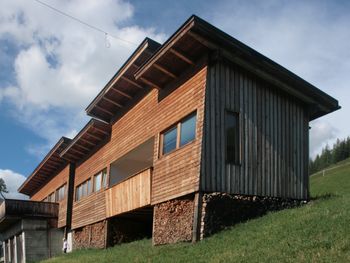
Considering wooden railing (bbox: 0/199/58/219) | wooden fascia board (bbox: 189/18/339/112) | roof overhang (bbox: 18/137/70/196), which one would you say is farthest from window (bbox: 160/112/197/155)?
wooden railing (bbox: 0/199/58/219)

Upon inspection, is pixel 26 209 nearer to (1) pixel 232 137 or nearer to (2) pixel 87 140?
(2) pixel 87 140

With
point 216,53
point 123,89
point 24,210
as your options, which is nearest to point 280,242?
point 216,53

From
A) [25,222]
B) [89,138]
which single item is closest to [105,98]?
[89,138]

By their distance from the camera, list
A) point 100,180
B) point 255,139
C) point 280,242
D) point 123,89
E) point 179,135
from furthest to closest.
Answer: point 100,180
point 123,89
point 179,135
point 255,139
point 280,242

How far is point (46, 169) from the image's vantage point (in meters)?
37.1

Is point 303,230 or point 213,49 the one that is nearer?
point 303,230

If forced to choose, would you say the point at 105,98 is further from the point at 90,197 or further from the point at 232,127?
the point at 232,127

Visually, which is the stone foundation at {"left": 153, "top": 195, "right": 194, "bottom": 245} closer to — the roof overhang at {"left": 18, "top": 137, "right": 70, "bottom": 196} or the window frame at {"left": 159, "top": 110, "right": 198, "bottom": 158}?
the window frame at {"left": 159, "top": 110, "right": 198, "bottom": 158}

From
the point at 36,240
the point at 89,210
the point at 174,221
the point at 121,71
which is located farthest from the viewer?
the point at 36,240

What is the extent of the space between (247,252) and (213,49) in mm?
6756

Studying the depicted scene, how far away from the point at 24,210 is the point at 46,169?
523 cm

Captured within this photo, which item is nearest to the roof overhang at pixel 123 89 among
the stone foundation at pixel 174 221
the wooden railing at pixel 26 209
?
the stone foundation at pixel 174 221

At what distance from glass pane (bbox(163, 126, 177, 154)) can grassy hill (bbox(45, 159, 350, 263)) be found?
3411mm

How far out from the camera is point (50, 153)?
1309 inches
